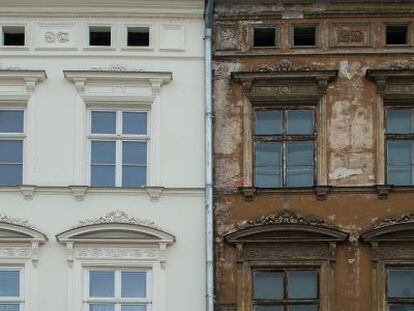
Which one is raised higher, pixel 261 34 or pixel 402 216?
pixel 261 34

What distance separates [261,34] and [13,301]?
21.4ft

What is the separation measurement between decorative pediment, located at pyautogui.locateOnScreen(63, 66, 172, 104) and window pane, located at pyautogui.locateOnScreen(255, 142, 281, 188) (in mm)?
2077

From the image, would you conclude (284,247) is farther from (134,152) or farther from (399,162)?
(134,152)

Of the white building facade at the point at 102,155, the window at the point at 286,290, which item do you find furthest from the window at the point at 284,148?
the window at the point at 286,290

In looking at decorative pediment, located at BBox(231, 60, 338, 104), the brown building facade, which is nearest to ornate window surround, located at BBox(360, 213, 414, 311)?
the brown building facade

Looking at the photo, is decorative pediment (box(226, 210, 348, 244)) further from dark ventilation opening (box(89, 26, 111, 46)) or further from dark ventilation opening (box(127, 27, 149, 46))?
dark ventilation opening (box(89, 26, 111, 46))

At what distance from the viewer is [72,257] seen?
23016 millimetres

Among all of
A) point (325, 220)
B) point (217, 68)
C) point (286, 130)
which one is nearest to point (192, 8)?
point (217, 68)

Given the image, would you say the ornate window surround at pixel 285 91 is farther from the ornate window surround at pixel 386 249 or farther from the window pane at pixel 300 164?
the ornate window surround at pixel 386 249

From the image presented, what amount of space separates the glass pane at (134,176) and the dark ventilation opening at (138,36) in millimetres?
2275

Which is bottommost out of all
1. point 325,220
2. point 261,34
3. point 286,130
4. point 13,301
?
point 13,301

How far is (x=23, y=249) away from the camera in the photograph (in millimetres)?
23078

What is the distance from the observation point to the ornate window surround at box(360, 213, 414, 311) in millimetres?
22953

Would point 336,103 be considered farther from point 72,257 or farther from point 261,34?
point 72,257
